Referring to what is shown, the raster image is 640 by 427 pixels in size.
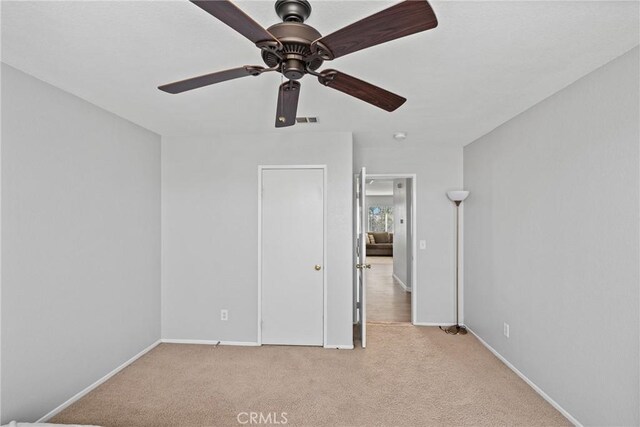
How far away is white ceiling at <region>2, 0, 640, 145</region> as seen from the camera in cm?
151

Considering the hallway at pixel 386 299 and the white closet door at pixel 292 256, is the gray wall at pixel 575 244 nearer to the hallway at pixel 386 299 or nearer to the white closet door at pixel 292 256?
the hallway at pixel 386 299

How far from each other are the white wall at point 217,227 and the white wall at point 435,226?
1251 mm

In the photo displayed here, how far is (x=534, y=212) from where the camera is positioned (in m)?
2.74

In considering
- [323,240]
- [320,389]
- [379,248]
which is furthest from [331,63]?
[379,248]

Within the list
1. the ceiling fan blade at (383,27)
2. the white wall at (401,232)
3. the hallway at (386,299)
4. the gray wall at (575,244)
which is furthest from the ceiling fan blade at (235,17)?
the white wall at (401,232)

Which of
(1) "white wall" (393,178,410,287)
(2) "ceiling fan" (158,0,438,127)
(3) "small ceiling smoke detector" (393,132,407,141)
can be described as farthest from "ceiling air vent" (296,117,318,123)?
(1) "white wall" (393,178,410,287)

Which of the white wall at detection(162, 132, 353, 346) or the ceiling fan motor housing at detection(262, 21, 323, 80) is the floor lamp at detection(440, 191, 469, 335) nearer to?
the white wall at detection(162, 132, 353, 346)

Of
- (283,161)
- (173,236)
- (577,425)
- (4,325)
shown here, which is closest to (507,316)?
(577,425)

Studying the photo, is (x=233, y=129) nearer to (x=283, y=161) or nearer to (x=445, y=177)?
(x=283, y=161)

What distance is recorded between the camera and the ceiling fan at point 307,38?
3.38ft

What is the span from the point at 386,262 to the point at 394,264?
2.62 m

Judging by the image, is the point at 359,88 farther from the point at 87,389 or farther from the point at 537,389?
the point at 87,389

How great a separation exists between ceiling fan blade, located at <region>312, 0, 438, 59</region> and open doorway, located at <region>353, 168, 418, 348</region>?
7.66 ft

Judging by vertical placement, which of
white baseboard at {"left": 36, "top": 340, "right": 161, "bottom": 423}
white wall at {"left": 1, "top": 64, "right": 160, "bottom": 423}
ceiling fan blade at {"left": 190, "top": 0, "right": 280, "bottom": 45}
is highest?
ceiling fan blade at {"left": 190, "top": 0, "right": 280, "bottom": 45}
